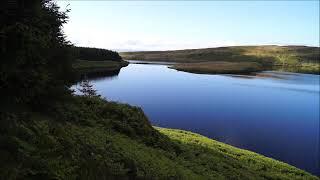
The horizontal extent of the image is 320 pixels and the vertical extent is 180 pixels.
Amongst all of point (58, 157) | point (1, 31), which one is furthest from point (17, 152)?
point (1, 31)

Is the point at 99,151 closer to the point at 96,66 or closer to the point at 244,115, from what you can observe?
the point at 244,115

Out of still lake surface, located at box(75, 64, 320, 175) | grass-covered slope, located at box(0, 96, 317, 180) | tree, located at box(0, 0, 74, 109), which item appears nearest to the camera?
grass-covered slope, located at box(0, 96, 317, 180)

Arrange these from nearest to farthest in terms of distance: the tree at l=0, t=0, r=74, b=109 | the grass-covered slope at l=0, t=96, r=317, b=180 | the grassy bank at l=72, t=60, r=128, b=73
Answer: the grass-covered slope at l=0, t=96, r=317, b=180
the tree at l=0, t=0, r=74, b=109
the grassy bank at l=72, t=60, r=128, b=73

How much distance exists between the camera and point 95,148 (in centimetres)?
1767

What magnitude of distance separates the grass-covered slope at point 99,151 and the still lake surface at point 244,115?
54.2ft

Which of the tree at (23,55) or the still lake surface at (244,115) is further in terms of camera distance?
the still lake surface at (244,115)

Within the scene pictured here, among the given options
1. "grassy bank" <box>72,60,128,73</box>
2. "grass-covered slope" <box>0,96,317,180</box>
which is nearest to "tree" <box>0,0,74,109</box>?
"grass-covered slope" <box>0,96,317,180</box>

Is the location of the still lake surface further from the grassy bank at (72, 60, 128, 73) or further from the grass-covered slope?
the grassy bank at (72, 60, 128, 73)

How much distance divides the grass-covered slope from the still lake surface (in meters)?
16.5

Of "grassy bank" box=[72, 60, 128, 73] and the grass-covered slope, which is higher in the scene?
the grass-covered slope

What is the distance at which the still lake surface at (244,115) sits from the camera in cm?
5178

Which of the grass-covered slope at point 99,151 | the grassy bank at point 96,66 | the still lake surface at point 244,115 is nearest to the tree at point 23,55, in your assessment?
the grass-covered slope at point 99,151

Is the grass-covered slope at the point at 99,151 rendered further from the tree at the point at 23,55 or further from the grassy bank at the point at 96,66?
the grassy bank at the point at 96,66

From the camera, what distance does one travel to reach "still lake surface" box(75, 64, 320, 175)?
51.8 m
